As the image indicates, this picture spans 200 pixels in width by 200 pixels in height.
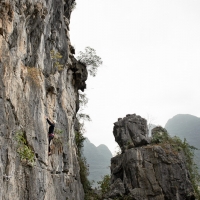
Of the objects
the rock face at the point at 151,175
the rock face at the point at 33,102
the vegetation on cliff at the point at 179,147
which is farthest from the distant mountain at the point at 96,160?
the rock face at the point at 33,102

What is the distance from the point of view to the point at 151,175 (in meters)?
22.6

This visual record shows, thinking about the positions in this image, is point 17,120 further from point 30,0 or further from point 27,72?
point 30,0

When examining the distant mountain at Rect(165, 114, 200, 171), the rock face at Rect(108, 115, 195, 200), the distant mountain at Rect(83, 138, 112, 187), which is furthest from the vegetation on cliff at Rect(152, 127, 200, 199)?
the distant mountain at Rect(83, 138, 112, 187)

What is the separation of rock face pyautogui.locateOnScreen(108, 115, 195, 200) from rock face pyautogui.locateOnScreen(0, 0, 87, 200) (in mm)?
6344

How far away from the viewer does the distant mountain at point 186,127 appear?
350 ft

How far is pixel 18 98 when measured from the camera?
9.71m

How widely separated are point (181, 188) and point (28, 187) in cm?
1700

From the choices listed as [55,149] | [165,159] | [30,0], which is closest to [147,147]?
[165,159]

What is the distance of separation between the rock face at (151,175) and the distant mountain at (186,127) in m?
84.8

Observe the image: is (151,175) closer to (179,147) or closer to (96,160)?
(179,147)

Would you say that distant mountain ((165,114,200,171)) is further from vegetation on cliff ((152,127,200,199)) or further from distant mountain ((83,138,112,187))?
vegetation on cliff ((152,127,200,199))

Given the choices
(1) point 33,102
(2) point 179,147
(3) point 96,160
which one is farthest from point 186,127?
(1) point 33,102

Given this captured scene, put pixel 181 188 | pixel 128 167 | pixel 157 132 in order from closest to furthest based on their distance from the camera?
pixel 181 188
pixel 128 167
pixel 157 132

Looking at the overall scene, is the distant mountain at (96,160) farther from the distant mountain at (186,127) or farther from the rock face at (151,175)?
the rock face at (151,175)
